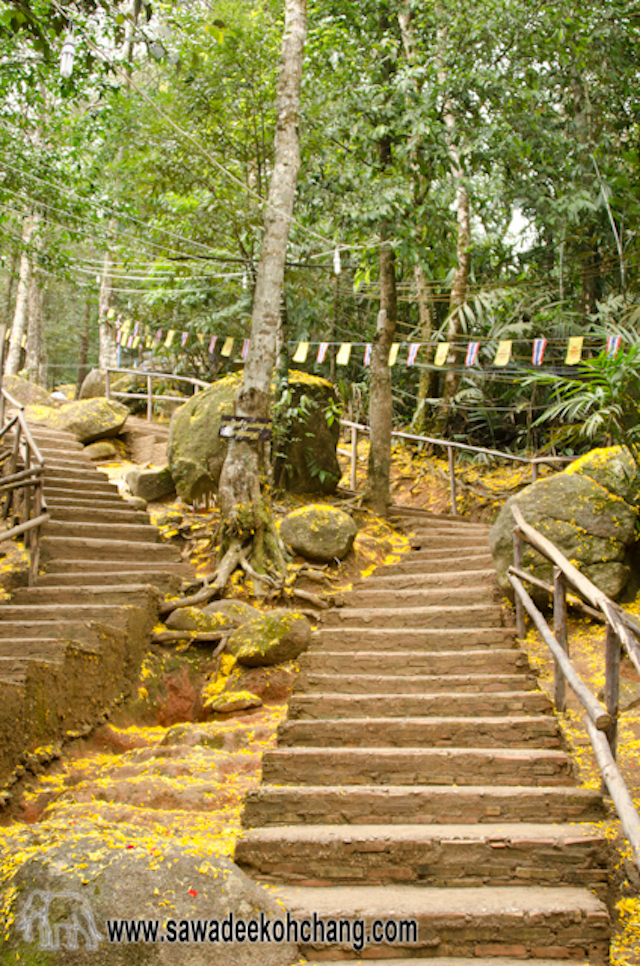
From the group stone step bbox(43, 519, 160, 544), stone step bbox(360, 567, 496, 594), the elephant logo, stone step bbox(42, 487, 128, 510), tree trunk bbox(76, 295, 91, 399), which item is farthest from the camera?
tree trunk bbox(76, 295, 91, 399)

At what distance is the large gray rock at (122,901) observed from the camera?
7.66ft

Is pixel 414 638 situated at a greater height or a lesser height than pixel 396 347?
lesser

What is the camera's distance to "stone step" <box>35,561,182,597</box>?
6.16 metres

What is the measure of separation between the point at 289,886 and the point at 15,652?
7.99ft

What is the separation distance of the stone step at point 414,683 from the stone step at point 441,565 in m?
1.91

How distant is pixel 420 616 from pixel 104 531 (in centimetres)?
337

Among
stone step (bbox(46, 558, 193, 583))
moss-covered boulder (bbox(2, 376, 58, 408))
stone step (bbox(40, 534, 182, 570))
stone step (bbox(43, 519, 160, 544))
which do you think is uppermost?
moss-covered boulder (bbox(2, 376, 58, 408))

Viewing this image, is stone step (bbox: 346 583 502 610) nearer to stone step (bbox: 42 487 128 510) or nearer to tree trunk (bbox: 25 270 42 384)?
stone step (bbox: 42 487 128 510)

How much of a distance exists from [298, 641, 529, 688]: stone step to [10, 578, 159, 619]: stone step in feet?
5.52

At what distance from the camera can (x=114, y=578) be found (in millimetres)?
6324

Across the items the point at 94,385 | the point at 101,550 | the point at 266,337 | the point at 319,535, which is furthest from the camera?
the point at 94,385

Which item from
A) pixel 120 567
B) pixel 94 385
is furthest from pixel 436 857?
pixel 94 385

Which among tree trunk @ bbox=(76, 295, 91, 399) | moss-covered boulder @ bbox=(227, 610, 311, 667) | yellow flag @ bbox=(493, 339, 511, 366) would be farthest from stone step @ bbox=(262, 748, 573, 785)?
tree trunk @ bbox=(76, 295, 91, 399)

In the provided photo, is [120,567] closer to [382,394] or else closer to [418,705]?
[418,705]
